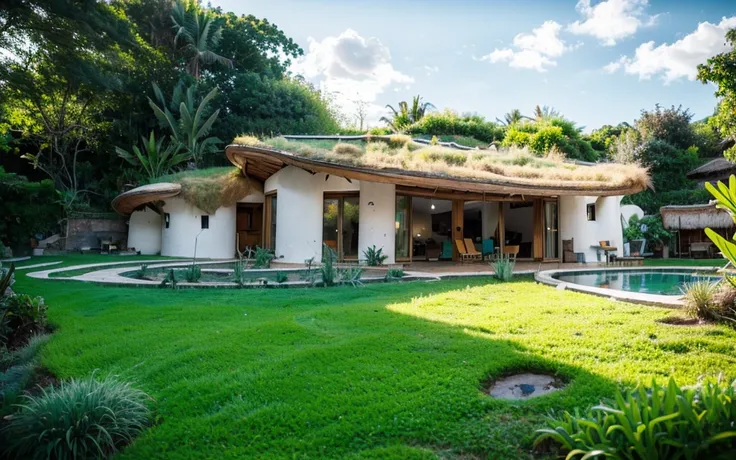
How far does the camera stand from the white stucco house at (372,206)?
13.0 metres

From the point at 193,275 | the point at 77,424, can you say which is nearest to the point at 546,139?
the point at 193,275

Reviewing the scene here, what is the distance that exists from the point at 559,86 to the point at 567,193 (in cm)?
410

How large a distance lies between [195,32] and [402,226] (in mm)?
21313

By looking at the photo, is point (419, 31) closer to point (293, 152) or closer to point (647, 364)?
point (293, 152)

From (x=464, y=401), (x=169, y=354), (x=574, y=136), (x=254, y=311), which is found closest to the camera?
(x=464, y=401)

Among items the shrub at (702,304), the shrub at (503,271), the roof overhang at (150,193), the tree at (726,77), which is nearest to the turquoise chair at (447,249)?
the shrub at (503,271)

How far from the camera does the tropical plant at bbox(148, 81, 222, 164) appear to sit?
74.4ft

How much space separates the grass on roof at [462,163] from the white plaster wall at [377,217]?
912 millimetres

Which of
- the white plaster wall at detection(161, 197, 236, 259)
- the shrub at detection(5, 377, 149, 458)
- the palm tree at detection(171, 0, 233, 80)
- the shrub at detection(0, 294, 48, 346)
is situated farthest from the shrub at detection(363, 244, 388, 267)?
the palm tree at detection(171, 0, 233, 80)

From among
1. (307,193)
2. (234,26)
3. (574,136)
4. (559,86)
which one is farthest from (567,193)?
(234,26)

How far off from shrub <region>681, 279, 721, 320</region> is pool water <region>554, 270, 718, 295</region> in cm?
356

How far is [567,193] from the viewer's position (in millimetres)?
13531

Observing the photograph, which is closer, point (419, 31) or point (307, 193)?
point (419, 31)

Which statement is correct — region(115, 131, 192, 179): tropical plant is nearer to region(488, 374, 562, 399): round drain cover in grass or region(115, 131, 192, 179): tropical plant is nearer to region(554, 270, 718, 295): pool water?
region(554, 270, 718, 295): pool water
